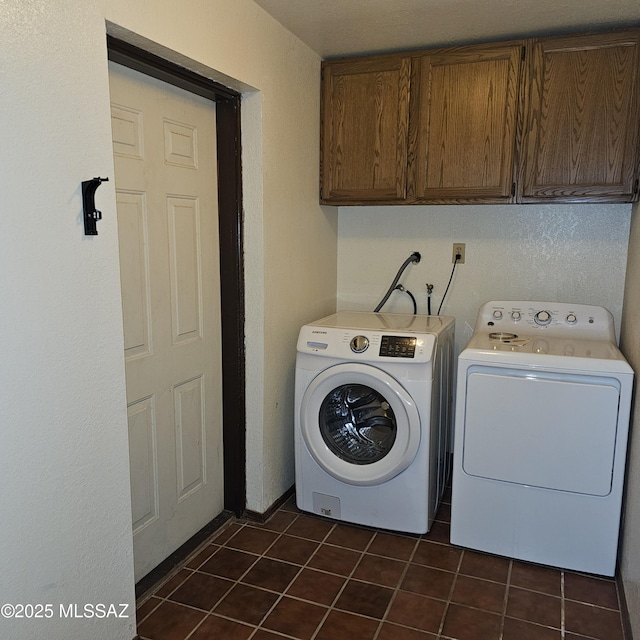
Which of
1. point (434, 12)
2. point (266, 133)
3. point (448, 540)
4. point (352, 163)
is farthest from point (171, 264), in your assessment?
point (448, 540)

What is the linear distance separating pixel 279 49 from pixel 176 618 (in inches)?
88.5

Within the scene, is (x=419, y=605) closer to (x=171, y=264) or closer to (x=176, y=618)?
(x=176, y=618)

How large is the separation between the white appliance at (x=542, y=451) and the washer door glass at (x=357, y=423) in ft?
1.12

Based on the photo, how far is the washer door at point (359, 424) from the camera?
89.5 inches

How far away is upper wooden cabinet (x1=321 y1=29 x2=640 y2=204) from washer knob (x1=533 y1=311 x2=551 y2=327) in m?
0.53

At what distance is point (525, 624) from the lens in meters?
1.87

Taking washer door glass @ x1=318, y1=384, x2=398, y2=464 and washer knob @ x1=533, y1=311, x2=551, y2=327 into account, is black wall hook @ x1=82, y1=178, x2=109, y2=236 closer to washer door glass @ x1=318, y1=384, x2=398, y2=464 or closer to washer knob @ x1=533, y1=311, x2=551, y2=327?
washer door glass @ x1=318, y1=384, x2=398, y2=464

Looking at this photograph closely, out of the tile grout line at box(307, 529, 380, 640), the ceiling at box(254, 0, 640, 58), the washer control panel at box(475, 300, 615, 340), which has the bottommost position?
the tile grout line at box(307, 529, 380, 640)

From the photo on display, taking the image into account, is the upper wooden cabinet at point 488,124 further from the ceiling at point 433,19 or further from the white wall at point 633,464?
the white wall at point 633,464

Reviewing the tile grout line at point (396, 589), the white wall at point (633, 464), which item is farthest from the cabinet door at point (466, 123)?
the tile grout line at point (396, 589)

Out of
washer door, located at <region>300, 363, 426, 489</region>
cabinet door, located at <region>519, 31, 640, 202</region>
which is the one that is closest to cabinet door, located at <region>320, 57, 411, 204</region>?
cabinet door, located at <region>519, 31, 640, 202</region>

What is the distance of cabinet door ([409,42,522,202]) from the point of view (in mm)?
2445

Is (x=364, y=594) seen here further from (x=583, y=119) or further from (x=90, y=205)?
(x=583, y=119)

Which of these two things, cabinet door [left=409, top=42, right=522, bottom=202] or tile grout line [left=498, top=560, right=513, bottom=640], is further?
cabinet door [left=409, top=42, right=522, bottom=202]
